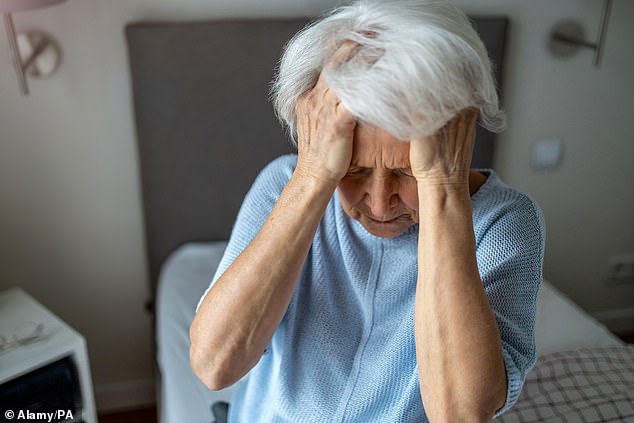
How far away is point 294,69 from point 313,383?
1.61 ft

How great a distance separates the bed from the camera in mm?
1735

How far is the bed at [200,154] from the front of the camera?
1.74 meters

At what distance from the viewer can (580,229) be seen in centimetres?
244

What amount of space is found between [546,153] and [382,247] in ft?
4.53

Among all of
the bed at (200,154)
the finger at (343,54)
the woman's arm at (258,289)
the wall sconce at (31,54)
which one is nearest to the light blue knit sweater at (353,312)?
the woman's arm at (258,289)

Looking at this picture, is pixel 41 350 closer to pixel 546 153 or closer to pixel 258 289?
pixel 258 289

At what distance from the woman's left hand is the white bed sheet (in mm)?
883

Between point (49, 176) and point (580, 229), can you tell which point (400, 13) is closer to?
point (49, 176)

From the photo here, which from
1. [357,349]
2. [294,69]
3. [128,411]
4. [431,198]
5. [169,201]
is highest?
[294,69]

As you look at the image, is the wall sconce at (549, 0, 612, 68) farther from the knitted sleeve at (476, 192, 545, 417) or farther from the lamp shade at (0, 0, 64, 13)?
the lamp shade at (0, 0, 64, 13)

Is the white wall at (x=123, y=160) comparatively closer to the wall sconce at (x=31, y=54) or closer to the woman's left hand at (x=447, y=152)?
the wall sconce at (x=31, y=54)

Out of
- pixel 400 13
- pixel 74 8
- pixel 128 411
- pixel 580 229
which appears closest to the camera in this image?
pixel 400 13

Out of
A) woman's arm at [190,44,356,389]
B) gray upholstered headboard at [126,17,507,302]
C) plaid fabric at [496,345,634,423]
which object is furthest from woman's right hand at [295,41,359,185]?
gray upholstered headboard at [126,17,507,302]

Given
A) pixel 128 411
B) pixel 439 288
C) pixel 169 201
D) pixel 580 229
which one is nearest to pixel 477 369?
pixel 439 288
